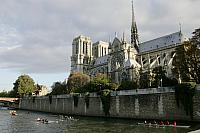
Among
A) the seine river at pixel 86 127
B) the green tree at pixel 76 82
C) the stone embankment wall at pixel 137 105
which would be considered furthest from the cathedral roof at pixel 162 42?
the seine river at pixel 86 127

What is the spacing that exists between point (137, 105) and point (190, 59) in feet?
35.0

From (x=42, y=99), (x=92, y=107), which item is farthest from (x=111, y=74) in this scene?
(x=92, y=107)

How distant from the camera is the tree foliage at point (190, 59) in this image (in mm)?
39438

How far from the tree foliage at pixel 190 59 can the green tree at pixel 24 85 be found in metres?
67.9

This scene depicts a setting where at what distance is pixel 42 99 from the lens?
77.7 m

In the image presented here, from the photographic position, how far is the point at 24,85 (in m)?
96.9

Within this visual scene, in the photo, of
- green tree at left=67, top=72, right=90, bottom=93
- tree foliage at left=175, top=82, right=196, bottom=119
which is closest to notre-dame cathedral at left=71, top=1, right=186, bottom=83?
green tree at left=67, top=72, right=90, bottom=93

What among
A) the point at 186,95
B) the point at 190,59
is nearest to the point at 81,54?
the point at 190,59

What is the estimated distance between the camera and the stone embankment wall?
36.9 m

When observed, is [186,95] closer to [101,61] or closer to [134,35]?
[134,35]

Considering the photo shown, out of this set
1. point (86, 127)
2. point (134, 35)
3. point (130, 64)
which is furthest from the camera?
point (134, 35)

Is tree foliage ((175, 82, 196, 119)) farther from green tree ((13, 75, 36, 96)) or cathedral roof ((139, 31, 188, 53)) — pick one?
green tree ((13, 75, 36, 96))

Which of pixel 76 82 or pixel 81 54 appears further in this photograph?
pixel 81 54

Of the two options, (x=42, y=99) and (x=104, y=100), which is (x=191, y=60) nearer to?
(x=104, y=100)
